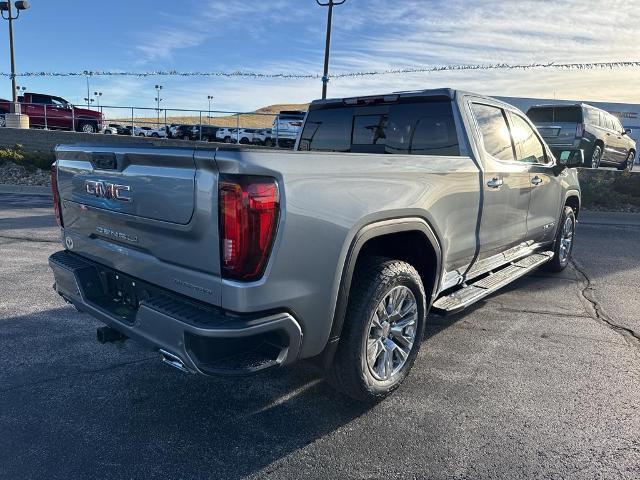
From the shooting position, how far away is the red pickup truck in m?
22.5

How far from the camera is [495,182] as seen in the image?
4113 millimetres

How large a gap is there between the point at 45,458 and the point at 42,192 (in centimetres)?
1324

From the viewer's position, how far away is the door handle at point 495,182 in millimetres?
4023

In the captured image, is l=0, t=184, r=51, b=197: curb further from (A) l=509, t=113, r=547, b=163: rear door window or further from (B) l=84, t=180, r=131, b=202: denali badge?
(A) l=509, t=113, r=547, b=163: rear door window

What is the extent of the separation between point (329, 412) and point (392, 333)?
62 centimetres

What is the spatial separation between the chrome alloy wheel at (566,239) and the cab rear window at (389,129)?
3.00m

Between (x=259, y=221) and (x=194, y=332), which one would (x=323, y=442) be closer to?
(x=194, y=332)

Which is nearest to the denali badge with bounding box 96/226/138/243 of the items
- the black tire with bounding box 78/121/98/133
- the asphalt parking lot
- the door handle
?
the asphalt parking lot

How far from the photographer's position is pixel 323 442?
2.75 m

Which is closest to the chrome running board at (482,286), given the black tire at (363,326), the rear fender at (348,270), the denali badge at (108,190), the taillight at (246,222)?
the black tire at (363,326)

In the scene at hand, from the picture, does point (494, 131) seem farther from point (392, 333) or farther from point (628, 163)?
point (628, 163)

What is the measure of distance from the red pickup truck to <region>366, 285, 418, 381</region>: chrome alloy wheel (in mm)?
22706

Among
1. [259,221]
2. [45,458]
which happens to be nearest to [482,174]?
[259,221]

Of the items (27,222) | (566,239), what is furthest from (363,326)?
(27,222)
